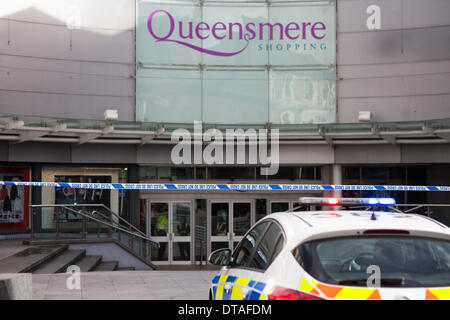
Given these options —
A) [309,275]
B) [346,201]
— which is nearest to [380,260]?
[309,275]

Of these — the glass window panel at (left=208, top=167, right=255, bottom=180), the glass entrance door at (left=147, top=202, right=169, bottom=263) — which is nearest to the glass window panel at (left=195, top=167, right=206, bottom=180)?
the glass window panel at (left=208, top=167, right=255, bottom=180)

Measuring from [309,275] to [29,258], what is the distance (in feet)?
35.3

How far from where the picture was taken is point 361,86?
68.6 feet

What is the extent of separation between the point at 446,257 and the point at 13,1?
695 inches

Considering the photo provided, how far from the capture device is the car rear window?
4082 mm

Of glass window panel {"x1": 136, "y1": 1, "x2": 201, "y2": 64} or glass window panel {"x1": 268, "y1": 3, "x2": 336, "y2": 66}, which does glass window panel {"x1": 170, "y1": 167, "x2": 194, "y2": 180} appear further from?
glass window panel {"x1": 268, "y1": 3, "x2": 336, "y2": 66}

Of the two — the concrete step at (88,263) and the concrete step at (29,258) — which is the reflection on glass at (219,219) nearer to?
the concrete step at (88,263)

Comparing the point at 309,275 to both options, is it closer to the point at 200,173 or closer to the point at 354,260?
the point at 354,260

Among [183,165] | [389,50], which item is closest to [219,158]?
[183,165]

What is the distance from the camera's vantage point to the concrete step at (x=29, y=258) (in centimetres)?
1221

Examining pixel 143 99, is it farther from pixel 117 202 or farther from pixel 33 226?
pixel 33 226

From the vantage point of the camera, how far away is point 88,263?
14875mm

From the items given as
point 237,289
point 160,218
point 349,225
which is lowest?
point 160,218

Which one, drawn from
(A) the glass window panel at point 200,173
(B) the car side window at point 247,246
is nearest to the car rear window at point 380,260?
(B) the car side window at point 247,246
